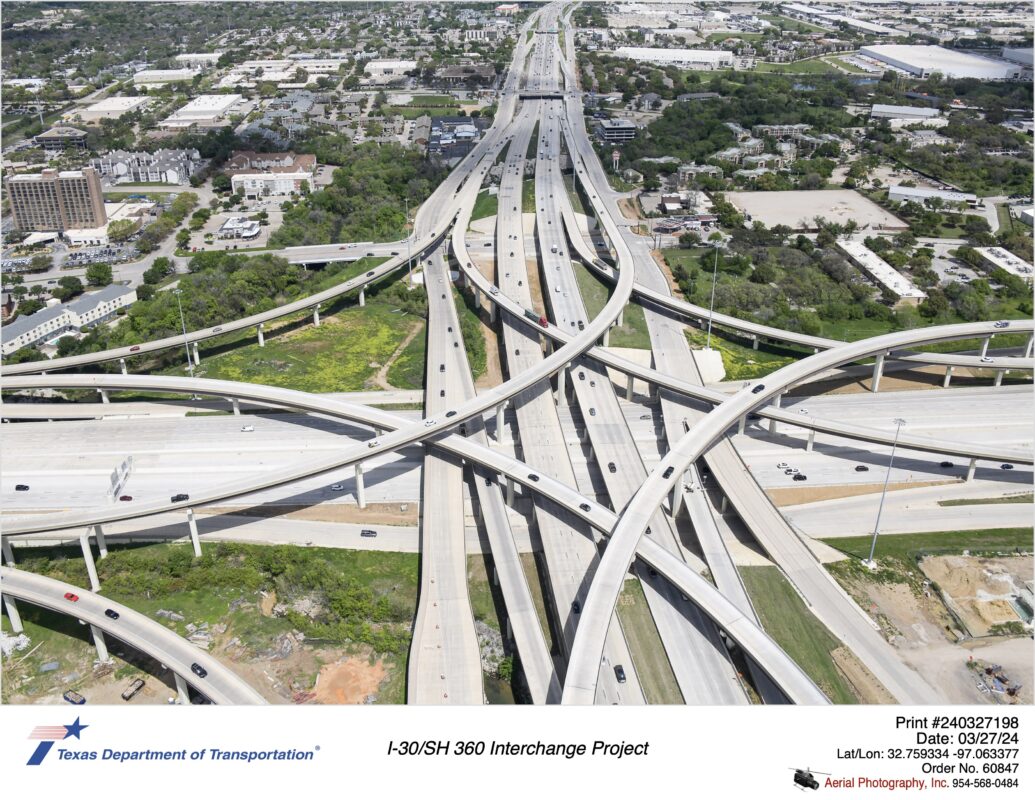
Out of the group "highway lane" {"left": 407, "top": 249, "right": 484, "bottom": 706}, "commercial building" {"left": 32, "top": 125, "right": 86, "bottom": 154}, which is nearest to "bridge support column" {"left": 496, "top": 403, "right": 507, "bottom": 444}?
"highway lane" {"left": 407, "top": 249, "right": 484, "bottom": 706}

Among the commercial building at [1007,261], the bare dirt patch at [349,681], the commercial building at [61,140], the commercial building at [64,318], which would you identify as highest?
the commercial building at [61,140]

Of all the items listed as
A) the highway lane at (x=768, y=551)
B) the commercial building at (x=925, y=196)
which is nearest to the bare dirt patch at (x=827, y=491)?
the highway lane at (x=768, y=551)

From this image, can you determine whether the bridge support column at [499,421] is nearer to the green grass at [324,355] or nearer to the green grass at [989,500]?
the green grass at [324,355]

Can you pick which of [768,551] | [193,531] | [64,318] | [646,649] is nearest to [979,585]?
[768,551]

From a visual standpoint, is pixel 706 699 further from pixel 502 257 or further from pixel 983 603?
pixel 502 257
